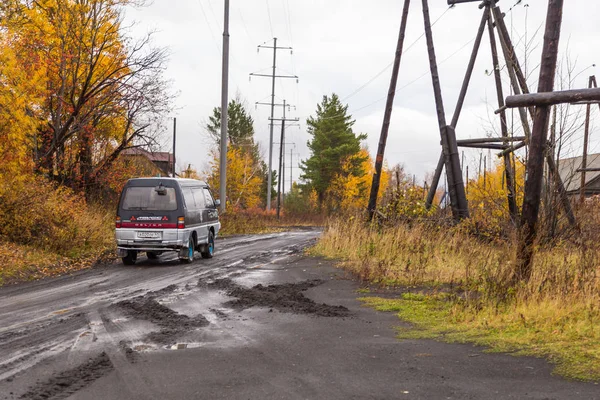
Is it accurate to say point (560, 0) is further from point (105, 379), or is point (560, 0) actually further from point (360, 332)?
point (105, 379)

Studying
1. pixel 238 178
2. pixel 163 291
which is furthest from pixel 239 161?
pixel 163 291

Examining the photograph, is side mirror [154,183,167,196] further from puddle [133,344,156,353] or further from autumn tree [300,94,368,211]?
autumn tree [300,94,368,211]

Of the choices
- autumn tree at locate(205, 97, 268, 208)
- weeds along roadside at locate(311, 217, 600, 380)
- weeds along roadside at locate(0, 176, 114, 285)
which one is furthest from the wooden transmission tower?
autumn tree at locate(205, 97, 268, 208)

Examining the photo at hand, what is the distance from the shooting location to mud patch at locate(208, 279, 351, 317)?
8859 mm

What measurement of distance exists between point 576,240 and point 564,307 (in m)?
5.94

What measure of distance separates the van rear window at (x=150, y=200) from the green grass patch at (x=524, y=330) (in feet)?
28.7

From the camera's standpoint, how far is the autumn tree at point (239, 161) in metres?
71.4

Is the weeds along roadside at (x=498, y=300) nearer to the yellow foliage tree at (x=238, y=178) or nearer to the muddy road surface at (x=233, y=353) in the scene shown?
the muddy road surface at (x=233, y=353)

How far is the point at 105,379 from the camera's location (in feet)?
17.5

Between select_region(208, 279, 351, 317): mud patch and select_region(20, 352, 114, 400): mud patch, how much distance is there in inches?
137

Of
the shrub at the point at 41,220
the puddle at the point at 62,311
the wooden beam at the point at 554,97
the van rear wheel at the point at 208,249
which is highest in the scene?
the wooden beam at the point at 554,97

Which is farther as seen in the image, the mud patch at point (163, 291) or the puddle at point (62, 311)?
the mud patch at point (163, 291)

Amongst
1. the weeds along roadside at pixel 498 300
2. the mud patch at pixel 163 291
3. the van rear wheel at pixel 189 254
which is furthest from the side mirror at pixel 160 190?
the weeds along roadside at pixel 498 300

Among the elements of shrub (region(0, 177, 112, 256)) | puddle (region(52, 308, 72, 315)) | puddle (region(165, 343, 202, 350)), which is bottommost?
puddle (region(52, 308, 72, 315))
